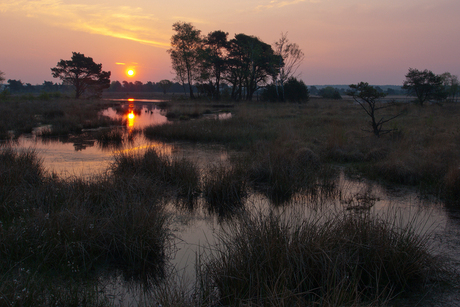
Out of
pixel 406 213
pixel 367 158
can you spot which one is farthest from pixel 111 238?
pixel 367 158

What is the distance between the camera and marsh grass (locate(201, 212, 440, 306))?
304 centimetres

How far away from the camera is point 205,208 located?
592 centimetres

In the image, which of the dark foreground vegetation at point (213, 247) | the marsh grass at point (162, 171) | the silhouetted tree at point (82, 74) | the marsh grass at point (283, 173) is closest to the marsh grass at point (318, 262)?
the dark foreground vegetation at point (213, 247)

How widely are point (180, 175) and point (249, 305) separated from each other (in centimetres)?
450

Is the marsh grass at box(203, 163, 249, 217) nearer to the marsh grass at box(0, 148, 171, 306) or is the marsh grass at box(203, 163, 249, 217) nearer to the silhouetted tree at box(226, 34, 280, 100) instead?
the marsh grass at box(0, 148, 171, 306)

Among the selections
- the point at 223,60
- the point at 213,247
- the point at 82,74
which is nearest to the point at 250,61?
the point at 223,60

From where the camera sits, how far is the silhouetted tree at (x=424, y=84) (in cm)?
2923

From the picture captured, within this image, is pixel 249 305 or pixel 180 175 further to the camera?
pixel 180 175

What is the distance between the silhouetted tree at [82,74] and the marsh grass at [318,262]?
53.1 meters

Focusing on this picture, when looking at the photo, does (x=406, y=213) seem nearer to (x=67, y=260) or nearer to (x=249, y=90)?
(x=67, y=260)

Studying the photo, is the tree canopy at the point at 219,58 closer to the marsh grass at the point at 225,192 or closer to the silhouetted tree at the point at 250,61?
the silhouetted tree at the point at 250,61

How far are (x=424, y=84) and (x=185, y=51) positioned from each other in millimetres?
29628

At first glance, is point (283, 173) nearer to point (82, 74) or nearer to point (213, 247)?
point (213, 247)

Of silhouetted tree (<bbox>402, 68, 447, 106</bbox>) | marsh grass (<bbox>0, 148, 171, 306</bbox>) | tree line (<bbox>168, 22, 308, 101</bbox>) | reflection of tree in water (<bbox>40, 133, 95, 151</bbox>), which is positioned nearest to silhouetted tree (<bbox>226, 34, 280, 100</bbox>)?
tree line (<bbox>168, 22, 308, 101</bbox>)
